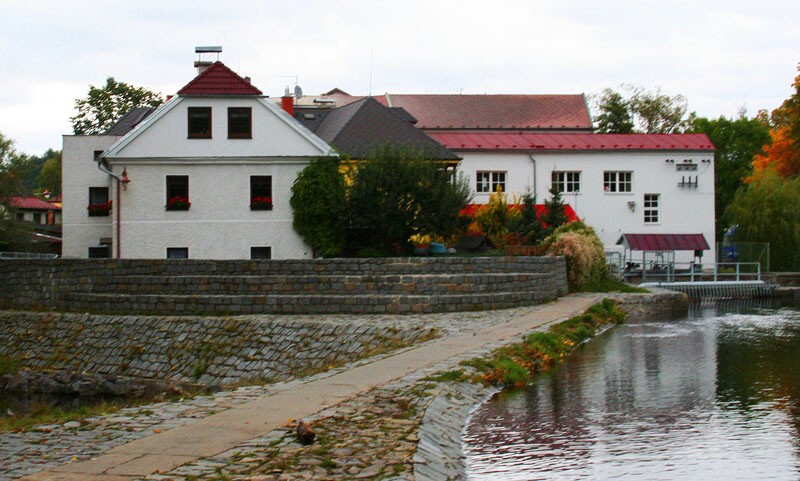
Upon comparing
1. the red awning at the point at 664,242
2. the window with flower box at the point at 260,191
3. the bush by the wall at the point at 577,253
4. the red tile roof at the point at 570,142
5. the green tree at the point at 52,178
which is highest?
the green tree at the point at 52,178

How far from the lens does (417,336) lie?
19.4 m

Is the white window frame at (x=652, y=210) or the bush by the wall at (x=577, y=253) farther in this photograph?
the white window frame at (x=652, y=210)

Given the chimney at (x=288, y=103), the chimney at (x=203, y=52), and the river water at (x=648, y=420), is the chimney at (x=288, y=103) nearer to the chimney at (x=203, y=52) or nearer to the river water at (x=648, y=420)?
the chimney at (x=203, y=52)

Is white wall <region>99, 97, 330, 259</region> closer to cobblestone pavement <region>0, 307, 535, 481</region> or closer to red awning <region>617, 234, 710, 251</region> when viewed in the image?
red awning <region>617, 234, 710, 251</region>

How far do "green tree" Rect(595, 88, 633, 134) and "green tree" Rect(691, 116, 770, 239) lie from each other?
824 cm

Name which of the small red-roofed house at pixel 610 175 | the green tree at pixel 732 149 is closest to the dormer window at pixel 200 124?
the small red-roofed house at pixel 610 175

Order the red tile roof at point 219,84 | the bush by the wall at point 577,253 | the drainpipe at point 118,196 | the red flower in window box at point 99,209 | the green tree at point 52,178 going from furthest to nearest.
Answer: the green tree at point 52,178
the red flower in window box at point 99,209
the drainpipe at point 118,196
the red tile roof at point 219,84
the bush by the wall at point 577,253

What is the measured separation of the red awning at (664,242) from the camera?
1769 inches

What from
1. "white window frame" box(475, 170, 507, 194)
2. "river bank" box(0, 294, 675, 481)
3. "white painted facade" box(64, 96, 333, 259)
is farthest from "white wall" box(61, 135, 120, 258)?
"river bank" box(0, 294, 675, 481)

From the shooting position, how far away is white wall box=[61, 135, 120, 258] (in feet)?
123

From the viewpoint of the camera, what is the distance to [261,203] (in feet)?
113

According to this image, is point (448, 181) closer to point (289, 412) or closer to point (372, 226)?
point (372, 226)

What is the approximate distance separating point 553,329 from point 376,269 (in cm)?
695

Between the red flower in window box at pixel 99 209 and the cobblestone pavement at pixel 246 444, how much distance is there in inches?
1036
